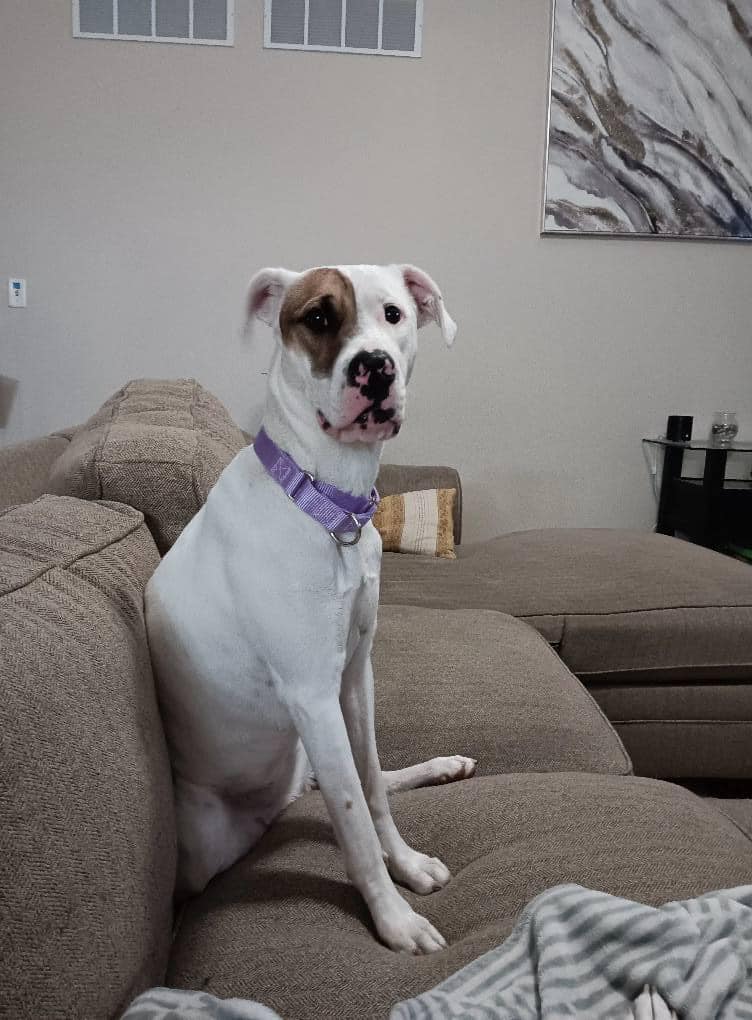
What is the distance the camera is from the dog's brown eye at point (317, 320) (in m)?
0.92

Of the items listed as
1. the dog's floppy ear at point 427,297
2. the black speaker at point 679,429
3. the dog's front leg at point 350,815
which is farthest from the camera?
the black speaker at point 679,429

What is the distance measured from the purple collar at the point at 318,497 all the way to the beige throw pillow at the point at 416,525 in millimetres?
1749

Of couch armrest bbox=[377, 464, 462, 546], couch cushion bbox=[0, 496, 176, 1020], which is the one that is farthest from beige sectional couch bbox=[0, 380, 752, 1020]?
couch armrest bbox=[377, 464, 462, 546]

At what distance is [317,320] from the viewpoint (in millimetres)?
927

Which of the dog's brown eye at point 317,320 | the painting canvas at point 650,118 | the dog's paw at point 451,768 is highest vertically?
the painting canvas at point 650,118

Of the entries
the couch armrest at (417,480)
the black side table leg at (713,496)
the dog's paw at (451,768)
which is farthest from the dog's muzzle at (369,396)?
the black side table leg at (713,496)

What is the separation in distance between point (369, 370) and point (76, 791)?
526 mm

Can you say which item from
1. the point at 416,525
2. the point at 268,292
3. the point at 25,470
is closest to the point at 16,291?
the point at 25,470

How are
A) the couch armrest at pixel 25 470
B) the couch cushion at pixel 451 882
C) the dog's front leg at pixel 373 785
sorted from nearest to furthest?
the couch cushion at pixel 451 882 < the dog's front leg at pixel 373 785 < the couch armrest at pixel 25 470

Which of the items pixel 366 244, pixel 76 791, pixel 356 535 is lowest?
pixel 76 791

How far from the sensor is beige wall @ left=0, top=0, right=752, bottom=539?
3117 mm

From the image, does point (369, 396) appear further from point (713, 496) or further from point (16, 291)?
point (16, 291)

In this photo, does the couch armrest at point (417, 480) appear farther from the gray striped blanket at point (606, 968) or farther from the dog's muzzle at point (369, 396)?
the gray striped blanket at point (606, 968)

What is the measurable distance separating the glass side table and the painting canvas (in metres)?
Result: 0.96
